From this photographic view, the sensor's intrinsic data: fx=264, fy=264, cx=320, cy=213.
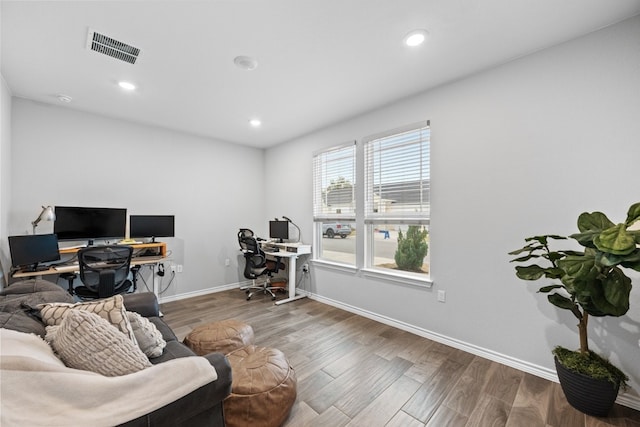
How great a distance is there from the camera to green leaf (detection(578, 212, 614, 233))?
1660mm

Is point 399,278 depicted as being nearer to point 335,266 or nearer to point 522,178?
point 335,266

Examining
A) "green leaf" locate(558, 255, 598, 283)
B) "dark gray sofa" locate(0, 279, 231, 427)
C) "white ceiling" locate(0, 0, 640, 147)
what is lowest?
"dark gray sofa" locate(0, 279, 231, 427)

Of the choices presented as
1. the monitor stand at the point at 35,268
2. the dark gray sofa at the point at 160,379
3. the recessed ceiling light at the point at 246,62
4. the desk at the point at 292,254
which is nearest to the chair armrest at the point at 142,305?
the dark gray sofa at the point at 160,379

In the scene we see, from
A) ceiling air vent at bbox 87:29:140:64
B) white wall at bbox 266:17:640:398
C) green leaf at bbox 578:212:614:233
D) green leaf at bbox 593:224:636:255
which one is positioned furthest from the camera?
ceiling air vent at bbox 87:29:140:64

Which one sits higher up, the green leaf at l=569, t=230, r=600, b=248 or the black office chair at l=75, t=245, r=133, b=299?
the green leaf at l=569, t=230, r=600, b=248

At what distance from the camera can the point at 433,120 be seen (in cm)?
283

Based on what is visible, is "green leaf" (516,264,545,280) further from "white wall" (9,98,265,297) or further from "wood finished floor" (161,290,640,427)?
"white wall" (9,98,265,297)

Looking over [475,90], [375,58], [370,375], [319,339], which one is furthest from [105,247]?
[475,90]

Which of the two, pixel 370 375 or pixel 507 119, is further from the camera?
pixel 507 119

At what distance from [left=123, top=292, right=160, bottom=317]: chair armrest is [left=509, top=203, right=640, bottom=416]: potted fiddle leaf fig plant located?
298 centimetres

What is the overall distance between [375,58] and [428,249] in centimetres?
203

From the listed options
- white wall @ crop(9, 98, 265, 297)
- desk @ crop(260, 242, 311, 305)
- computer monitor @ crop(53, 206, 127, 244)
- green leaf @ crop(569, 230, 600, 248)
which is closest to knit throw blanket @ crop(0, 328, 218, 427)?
green leaf @ crop(569, 230, 600, 248)

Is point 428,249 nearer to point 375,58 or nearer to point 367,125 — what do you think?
point 367,125

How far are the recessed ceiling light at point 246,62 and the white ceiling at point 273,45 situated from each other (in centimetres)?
6
